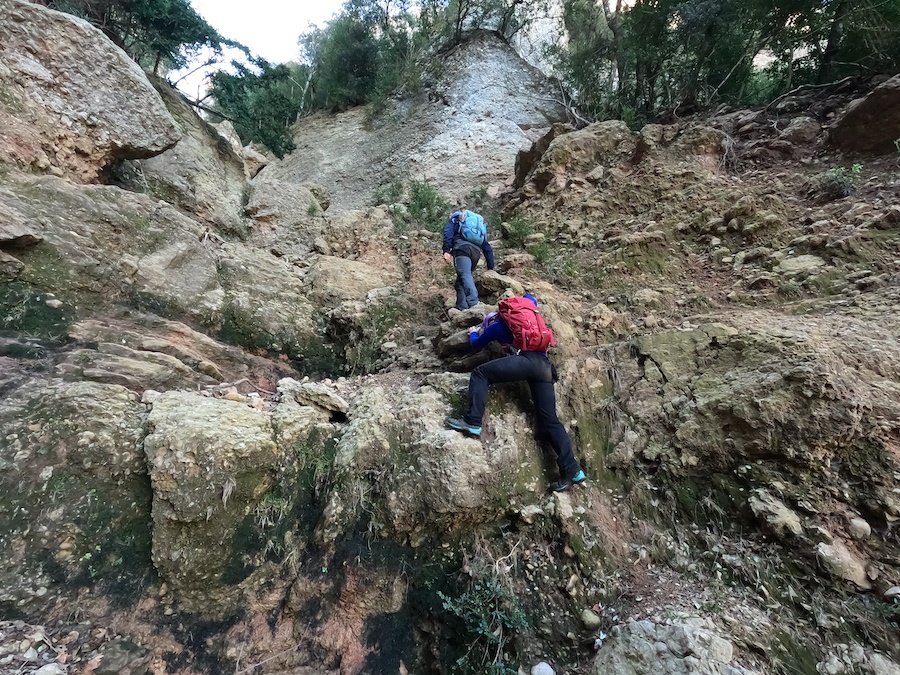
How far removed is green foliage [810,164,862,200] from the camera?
19.3 ft

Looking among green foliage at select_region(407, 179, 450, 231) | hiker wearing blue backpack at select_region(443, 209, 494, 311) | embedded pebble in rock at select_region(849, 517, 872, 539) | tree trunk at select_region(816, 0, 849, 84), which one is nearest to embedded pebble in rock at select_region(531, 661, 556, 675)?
embedded pebble in rock at select_region(849, 517, 872, 539)

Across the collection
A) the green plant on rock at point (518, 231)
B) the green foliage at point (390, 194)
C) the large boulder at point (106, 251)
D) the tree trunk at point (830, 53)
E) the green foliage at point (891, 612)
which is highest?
the tree trunk at point (830, 53)

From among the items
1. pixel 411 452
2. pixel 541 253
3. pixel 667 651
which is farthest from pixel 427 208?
pixel 667 651

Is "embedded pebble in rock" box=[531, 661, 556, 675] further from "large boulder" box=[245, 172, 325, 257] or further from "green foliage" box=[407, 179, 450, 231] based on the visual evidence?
"green foliage" box=[407, 179, 450, 231]

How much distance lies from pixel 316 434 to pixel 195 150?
7.66 m

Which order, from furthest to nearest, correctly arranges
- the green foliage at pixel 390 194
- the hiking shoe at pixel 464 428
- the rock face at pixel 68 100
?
the green foliage at pixel 390 194, the rock face at pixel 68 100, the hiking shoe at pixel 464 428

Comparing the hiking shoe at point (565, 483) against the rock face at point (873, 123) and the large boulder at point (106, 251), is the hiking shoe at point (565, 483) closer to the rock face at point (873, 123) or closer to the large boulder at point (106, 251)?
the large boulder at point (106, 251)

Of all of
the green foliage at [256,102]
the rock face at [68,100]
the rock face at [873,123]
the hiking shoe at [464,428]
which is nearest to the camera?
the hiking shoe at [464,428]

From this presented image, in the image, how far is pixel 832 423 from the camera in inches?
138

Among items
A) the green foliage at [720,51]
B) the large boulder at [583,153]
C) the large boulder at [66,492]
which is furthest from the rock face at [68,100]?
the green foliage at [720,51]

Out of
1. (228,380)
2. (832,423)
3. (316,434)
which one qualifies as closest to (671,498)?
(832,423)

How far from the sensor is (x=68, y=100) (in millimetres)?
5695

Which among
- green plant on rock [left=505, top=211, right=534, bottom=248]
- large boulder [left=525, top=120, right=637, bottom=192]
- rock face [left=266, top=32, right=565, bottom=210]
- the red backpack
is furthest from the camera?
rock face [left=266, top=32, right=565, bottom=210]

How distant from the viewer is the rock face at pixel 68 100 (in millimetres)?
5160
